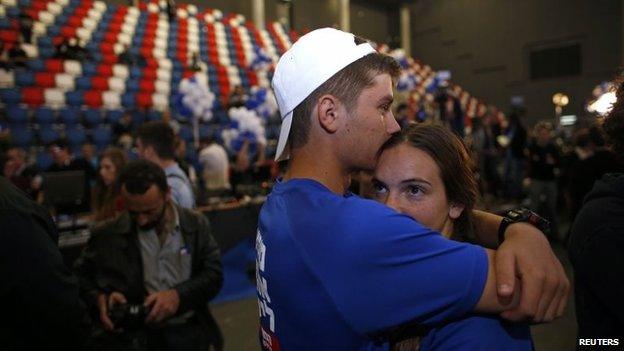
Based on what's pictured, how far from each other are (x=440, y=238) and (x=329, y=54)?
0.48 m

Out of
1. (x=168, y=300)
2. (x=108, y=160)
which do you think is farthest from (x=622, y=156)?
(x=108, y=160)

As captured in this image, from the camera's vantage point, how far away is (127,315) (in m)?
2.05

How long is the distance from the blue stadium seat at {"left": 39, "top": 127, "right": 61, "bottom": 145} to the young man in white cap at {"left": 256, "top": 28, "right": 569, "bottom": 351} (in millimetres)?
8541

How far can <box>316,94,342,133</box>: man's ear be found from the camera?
3.39ft

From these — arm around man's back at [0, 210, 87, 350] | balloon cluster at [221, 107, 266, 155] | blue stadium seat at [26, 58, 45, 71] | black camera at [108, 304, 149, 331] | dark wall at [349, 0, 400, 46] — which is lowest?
black camera at [108, 304, 149, 331]

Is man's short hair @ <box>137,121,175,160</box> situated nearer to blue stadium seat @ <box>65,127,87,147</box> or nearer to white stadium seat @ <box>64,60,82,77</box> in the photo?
blue stadium seat @ <box>65,127,87,147</box>

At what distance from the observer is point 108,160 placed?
12.8ft

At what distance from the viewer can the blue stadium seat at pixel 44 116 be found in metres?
8.54

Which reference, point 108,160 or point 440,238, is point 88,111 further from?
point 440,238

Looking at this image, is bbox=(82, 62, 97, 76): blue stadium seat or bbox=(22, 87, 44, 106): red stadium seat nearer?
bbox=(22, 87, 44, 106): red stadium seat

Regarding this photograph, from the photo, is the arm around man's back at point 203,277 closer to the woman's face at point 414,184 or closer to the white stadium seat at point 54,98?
the woman's face at point 414,184

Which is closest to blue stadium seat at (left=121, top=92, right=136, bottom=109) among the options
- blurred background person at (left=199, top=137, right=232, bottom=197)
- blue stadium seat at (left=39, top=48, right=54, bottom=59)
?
blue stadium seat at (left=39, top=48, right=54, bottom=59)

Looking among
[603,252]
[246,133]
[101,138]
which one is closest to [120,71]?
[101,138]

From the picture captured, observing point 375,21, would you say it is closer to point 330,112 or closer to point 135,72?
point 135,72
